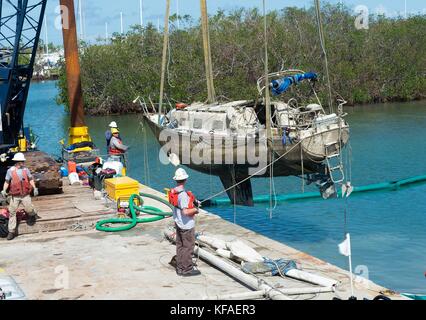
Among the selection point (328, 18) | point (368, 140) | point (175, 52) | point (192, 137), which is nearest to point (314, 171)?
point (192, 137)

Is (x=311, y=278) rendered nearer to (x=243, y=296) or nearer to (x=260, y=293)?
Result: (x=260, y=293)

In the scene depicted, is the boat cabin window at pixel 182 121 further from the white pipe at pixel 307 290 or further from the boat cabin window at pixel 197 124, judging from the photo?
the white pipe at pixel 307 290

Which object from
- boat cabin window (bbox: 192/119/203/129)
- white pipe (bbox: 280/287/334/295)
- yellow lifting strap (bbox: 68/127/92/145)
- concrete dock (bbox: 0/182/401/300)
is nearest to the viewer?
white pipe (bbox: 280/287/334/295)

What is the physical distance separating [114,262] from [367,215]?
1125 cm

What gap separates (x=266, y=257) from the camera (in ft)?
39.8

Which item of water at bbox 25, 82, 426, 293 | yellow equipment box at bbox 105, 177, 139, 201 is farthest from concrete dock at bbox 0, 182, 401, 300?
water at bbox 25, 82, 426, 293

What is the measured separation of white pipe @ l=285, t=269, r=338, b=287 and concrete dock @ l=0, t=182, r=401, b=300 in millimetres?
95

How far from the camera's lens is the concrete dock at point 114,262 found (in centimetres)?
1042

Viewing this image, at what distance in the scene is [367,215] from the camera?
21391 mm

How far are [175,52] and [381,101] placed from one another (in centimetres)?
2032

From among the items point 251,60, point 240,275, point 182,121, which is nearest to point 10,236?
point 240,275

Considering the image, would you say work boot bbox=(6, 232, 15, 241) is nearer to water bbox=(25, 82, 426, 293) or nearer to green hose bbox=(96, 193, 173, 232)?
green hose bbox=(96, 193, 173, 232)

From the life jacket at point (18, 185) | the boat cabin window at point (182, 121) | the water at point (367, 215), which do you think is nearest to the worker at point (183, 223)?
the life jacket at point (18, 185)

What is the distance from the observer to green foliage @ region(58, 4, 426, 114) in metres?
61.9
